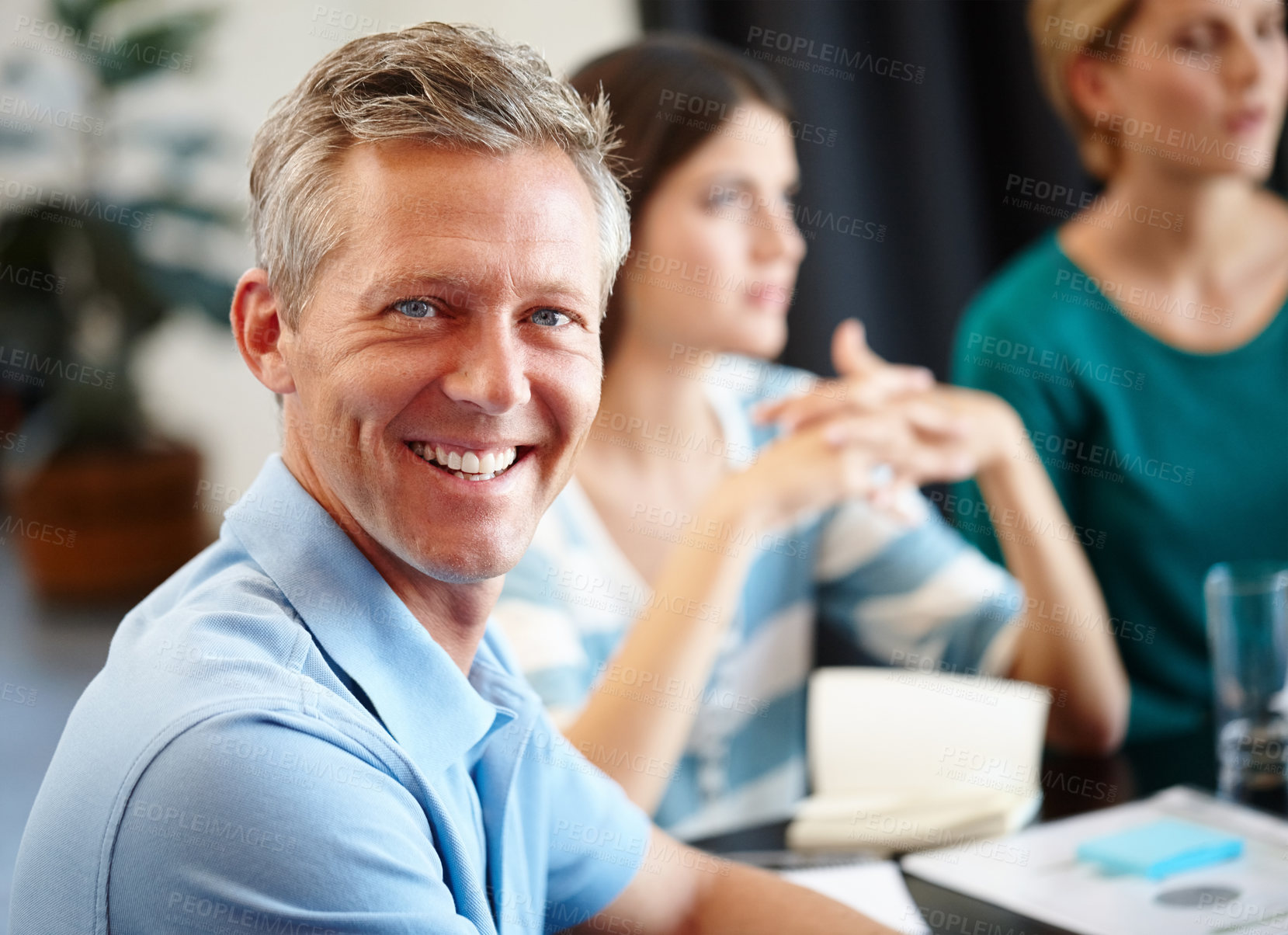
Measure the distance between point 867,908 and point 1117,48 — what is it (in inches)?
64.2

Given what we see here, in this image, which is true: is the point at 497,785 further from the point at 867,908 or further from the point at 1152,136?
the point at 1152,136

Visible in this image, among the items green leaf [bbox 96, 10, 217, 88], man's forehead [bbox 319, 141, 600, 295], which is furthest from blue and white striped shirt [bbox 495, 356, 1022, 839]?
green leaf [bbox 96, 10, 217, 88]

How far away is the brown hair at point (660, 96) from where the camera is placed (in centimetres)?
158

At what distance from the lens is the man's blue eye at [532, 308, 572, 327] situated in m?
0.75

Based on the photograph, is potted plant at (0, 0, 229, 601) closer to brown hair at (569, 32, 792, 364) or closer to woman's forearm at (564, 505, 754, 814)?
brown hair at (569, 32, 792, 364)

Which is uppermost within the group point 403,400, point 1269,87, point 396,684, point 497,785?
point 1269,87

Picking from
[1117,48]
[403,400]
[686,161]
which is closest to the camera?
[403,400]

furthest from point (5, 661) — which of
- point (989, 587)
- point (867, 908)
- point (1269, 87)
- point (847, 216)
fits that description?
point (1269, 87)

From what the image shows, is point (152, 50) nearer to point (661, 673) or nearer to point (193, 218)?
point (193, 218)

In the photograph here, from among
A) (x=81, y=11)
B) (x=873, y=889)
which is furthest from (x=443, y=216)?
(x=81, y=11)

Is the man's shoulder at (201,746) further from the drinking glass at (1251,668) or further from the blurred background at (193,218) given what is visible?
the blurred background at (193,218)

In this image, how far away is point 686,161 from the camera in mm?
1598

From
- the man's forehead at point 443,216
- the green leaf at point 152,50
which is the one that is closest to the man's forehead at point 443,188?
the man's forehead at point 443,216

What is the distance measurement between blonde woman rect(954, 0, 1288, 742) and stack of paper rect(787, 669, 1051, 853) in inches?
28.7
